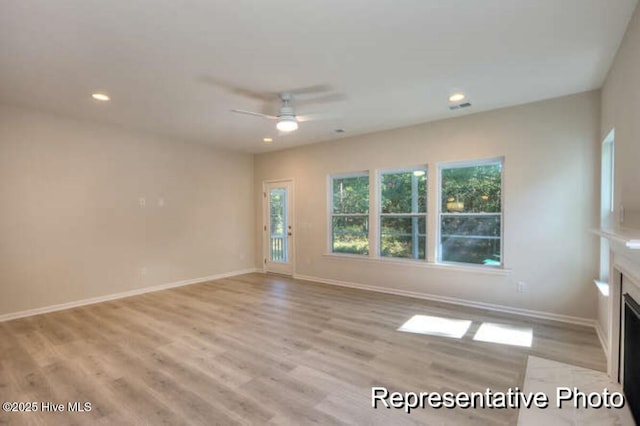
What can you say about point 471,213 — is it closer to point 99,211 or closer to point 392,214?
point 392,214

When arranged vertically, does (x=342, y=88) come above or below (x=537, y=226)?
above

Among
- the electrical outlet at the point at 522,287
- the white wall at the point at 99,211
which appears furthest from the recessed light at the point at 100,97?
the electrical outlet at the point at 522,287

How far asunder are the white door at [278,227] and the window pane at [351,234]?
3.59 ft

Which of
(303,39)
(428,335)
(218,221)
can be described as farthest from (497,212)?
(218,221)

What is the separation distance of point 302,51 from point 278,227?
4.74 meters

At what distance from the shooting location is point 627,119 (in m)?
2.41

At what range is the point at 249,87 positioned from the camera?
3.50 metres

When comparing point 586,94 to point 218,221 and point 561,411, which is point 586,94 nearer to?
point 561,411

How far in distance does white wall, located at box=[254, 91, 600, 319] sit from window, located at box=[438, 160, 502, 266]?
162mm

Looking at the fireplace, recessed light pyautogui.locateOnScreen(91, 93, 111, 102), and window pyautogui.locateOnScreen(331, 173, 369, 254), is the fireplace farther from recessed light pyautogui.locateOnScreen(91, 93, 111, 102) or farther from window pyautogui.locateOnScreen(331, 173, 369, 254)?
recessed light pyautogui.locateOnScreen(91, 93, 111, 102)

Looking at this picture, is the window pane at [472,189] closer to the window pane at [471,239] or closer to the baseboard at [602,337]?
the window pane at [471,239]

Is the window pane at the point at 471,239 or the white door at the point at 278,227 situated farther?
the white door at the point at 278,227

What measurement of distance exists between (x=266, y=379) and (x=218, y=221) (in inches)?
180

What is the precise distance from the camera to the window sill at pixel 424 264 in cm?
435
